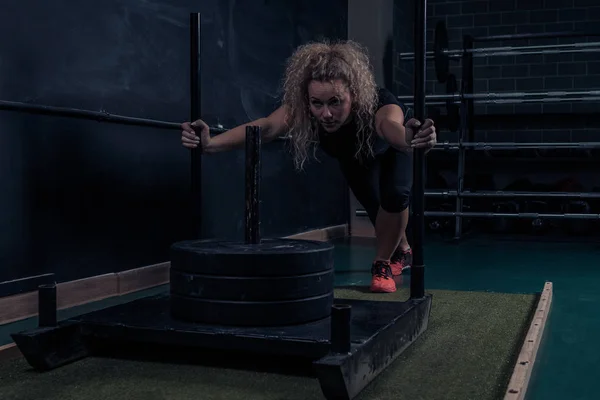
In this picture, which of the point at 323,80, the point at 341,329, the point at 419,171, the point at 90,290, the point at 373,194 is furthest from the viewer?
the point at 373,194

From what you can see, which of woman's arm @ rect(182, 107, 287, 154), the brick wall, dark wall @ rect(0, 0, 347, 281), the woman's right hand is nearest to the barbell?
the brick wall

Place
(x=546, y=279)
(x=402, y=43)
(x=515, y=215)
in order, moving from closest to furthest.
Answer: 1. (x=546, y=279)
2. (x=515, y=215)
3. (x=402, y=43)

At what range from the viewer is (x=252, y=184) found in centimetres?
165

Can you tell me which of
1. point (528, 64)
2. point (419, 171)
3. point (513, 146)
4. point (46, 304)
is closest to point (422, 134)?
point (419, 171)

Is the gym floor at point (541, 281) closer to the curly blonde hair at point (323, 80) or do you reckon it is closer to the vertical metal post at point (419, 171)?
the vertical metal post at point (419, 171)

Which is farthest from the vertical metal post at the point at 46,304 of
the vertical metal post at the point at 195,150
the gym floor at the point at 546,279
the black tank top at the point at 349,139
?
the black tank top at the point at 349,139

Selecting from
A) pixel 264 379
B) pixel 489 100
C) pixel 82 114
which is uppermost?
pixel 489 100

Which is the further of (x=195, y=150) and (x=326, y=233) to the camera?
(x=326, y=233)

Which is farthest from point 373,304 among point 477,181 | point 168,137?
point 477,181

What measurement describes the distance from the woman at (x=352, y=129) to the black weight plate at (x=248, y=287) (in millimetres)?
511

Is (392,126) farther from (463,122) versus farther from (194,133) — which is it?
(463,122)

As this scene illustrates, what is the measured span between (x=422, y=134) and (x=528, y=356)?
0.61 metres

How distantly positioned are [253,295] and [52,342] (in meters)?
0.46

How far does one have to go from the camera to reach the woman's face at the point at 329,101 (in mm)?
2004
